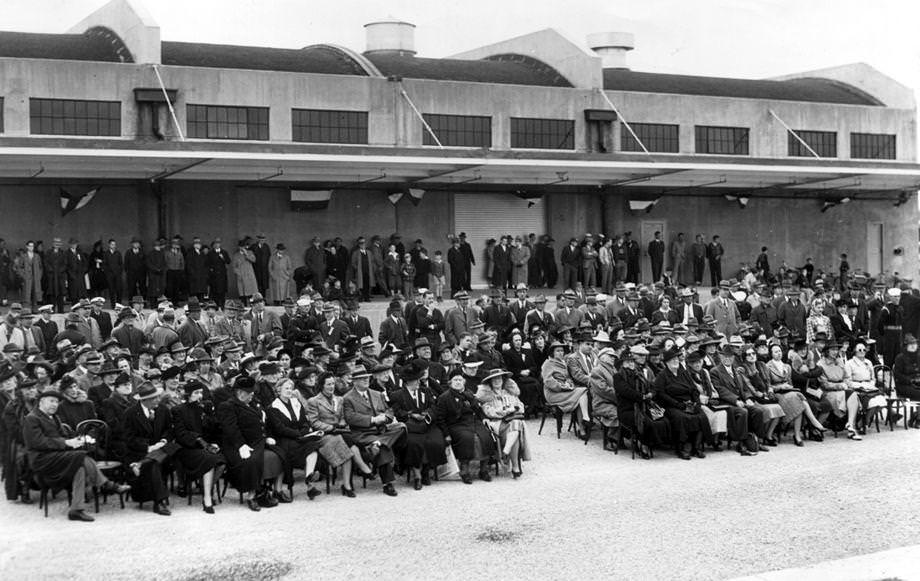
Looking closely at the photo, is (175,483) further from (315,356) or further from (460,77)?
(460,77)

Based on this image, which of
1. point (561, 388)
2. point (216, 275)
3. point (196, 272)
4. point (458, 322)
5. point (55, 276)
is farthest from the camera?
point (216, 275)

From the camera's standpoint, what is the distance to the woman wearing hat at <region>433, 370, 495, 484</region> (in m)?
13.9

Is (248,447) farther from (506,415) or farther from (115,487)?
(506,415)

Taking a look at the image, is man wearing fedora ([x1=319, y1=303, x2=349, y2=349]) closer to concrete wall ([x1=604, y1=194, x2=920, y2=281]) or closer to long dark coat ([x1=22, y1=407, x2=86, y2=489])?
long dark coat ([x1=22, y1=407, x2=86, y2=489])

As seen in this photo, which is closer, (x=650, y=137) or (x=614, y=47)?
(x=650, y=137)

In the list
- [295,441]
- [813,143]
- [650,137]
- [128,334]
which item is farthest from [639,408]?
[813,143]

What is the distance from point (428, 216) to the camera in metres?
30.1

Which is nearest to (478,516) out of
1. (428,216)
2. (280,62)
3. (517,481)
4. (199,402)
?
(517,481)

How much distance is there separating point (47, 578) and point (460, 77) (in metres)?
25.9

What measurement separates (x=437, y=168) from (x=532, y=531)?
15.9 m

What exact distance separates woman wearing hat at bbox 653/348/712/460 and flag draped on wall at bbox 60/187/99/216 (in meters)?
15.3

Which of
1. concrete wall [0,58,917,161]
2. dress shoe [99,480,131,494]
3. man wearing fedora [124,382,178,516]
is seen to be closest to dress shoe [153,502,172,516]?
man wearing fedora [124,382,178,516]

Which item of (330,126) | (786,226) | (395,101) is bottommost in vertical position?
(786,226)

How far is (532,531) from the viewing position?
11.4 meters
